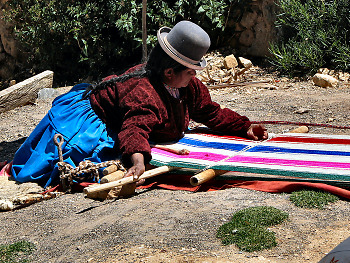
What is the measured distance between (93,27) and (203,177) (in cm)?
623

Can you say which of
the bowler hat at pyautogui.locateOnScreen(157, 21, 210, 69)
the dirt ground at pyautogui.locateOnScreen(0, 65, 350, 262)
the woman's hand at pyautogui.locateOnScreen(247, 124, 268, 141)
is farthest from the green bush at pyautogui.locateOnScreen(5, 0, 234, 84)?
the dirt ground at pyautogui.locateOnScreen(0, 65, 350, 262)

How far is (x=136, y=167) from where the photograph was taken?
3.57m

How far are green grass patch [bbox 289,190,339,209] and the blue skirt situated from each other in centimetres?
153

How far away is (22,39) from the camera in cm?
980

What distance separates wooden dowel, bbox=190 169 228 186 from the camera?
3451 mm

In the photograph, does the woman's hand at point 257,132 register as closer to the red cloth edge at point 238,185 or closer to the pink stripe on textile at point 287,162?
the pink stripe on textile at point 287,162

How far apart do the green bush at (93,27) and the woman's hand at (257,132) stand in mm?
4400

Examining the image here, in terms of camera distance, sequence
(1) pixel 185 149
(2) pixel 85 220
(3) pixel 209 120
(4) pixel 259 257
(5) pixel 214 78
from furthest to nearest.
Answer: (5) pixel 214 78
(3) pixel 209 120
(1) pixel 185 149
(2) pixel 85 220
(4) pixel 259 257

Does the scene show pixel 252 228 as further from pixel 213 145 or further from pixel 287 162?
pixel 213 145

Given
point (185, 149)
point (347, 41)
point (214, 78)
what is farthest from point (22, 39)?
point (185, 149)

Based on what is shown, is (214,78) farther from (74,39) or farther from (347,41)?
(74,39)

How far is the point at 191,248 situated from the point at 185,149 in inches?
56.5

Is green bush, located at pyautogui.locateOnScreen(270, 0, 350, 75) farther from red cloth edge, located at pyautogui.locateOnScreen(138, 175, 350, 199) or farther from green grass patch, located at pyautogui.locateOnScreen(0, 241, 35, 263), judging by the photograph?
green grass patch, located at pyautogui.locateOnScreen(0, 241, 35, 263)

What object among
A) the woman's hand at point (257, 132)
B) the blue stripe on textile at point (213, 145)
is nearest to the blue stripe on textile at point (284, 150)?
the blue stripe on textile at point (213, 145)
